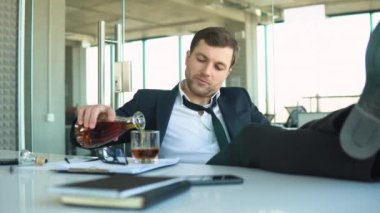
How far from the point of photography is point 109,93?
4.16 metres

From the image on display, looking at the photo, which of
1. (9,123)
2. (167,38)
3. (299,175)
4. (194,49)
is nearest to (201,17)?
(167,38)

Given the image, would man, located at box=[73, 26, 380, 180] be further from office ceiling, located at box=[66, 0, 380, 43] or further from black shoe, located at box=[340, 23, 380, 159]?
office ceiling, located at box=[66, 0, 380, 43]

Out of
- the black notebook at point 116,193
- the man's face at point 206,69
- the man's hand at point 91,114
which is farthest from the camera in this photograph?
the man's face at point 206,69

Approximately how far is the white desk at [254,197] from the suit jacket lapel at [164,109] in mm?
782

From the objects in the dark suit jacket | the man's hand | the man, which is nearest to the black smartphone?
the man

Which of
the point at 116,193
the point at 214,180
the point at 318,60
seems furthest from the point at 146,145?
the point at 318,60

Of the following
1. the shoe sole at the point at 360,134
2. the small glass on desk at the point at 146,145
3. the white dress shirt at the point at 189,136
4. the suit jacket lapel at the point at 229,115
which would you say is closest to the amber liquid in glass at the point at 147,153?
the small glass on desk at the point at 146,145

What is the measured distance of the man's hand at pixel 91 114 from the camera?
120cm

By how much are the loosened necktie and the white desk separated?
0.72 metres

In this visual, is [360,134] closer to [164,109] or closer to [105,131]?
[105,131]

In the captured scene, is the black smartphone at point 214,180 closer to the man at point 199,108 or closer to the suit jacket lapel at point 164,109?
the man at point 199,108

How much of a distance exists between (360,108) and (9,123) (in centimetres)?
380

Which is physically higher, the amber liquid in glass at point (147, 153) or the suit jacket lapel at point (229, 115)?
the suit jacket lapel at point (229, 115)

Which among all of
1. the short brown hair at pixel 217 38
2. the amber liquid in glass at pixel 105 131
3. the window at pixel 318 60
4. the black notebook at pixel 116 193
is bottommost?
the black notebook at pixel 116 193
